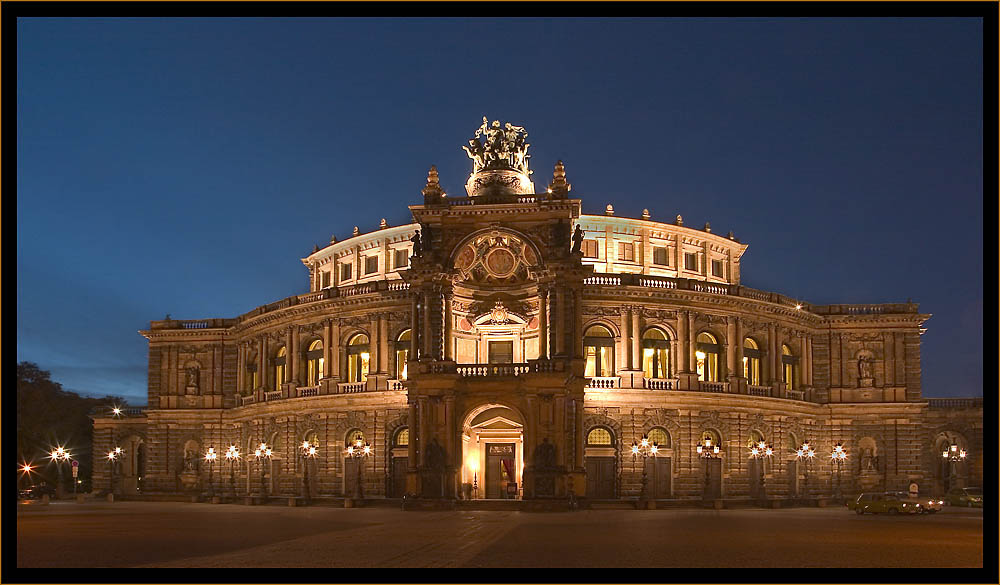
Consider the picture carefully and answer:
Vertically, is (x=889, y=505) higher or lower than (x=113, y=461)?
higher

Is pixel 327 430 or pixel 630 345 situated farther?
pixel 327 430

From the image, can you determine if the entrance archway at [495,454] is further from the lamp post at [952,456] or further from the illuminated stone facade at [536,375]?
the lamp post at [952,456]

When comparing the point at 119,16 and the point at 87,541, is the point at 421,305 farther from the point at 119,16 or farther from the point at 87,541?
the point at 119,16

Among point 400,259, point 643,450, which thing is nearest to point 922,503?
point 643,450

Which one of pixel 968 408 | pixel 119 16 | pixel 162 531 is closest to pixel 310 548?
pixel 162 531

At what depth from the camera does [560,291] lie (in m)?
64.8

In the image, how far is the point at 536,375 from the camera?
62625 millimetres

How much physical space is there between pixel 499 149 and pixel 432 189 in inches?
250

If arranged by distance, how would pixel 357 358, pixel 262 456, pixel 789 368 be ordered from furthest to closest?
pixel 262 456, pixel 789 368, pixel 357 358

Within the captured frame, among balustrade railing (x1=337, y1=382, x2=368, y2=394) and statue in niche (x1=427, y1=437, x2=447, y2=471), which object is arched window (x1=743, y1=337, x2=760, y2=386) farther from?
balustrade railing (x1=337, y1=382, x2=368, y2=394)

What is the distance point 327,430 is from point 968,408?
49573 millimetres

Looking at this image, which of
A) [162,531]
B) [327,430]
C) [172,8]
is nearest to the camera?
[172,8]

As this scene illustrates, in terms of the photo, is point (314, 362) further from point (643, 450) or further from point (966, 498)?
point (966, 498)

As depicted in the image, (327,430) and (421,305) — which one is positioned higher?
Answer: (421,305)
